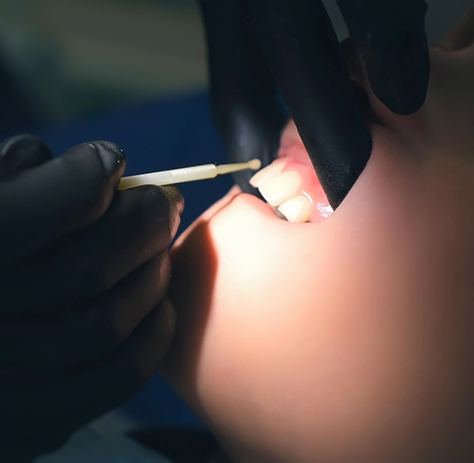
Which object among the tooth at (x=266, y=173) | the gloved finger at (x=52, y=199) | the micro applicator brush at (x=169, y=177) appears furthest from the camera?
the tooth at (x=266, y=173)

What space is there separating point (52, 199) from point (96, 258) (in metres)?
0.07

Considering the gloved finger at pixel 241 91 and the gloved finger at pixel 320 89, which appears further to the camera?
the gloved finger at pixel 241 91

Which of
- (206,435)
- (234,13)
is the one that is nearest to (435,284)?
(234,13)

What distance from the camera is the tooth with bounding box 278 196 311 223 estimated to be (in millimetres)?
581

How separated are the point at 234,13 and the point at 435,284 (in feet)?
1.55

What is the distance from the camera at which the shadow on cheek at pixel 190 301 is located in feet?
1.81

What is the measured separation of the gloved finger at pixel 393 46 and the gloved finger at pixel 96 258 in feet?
0.81

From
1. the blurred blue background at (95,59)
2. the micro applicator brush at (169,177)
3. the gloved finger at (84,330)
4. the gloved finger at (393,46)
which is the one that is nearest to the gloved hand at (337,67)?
the gloved finger at (393,46)

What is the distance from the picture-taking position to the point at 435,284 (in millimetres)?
462

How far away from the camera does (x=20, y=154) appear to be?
0.44 meters

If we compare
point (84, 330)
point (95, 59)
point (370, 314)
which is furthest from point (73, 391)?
point (95, 59)

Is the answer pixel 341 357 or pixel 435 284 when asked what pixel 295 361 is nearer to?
pixel 341 357

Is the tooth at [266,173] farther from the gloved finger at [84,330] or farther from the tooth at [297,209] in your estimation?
the gloved finger at [84,330]

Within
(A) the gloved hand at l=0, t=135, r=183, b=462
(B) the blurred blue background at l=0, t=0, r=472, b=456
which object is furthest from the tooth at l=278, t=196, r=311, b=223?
(B) the blurred blue background at l=0, t=0, r=472, b=456
